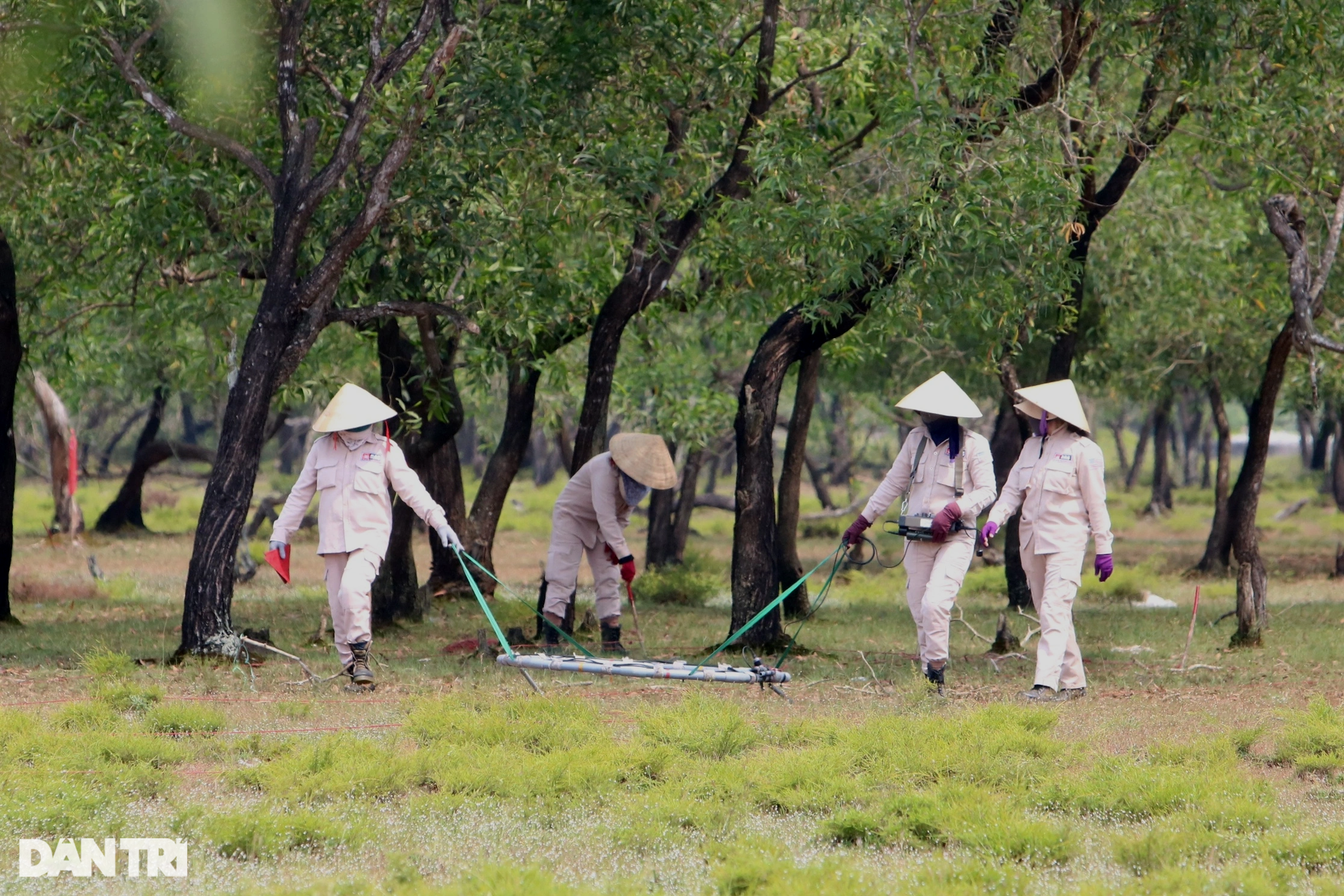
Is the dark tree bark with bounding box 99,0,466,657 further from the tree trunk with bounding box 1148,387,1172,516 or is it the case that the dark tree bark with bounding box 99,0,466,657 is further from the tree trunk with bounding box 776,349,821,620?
the tree trunk with bounding box 1148,387,1172,516

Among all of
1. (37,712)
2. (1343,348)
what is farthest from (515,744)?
(1343,348)

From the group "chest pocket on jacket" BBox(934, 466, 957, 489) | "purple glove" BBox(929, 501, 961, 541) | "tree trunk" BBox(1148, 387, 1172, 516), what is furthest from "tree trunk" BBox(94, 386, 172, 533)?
"tree trunk" BBox(1148, 387, 1172, 516)

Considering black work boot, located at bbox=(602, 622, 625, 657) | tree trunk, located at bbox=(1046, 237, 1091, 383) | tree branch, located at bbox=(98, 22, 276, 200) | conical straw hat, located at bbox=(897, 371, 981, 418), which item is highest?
tree branch, located at bbox=(98, 22, 276, 200)

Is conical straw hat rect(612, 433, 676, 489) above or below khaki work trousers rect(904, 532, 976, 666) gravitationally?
above

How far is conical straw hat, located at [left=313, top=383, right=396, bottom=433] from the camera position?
9203 mm

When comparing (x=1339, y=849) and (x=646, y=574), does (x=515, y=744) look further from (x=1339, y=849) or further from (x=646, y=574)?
(x=646, y=574)

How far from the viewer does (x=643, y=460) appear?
10617mm

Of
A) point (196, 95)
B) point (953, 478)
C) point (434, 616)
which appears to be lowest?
point (434, 616)

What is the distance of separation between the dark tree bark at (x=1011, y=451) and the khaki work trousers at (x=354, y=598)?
4189 millimetres

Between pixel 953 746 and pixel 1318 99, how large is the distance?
8276mm

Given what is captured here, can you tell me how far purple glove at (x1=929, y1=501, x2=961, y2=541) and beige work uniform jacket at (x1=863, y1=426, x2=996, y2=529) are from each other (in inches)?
3.6

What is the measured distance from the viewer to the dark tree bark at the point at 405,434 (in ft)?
41.5

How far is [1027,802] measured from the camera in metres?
6.15

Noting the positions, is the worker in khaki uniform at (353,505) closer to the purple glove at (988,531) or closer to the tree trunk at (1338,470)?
the purple glove at (988,531)
